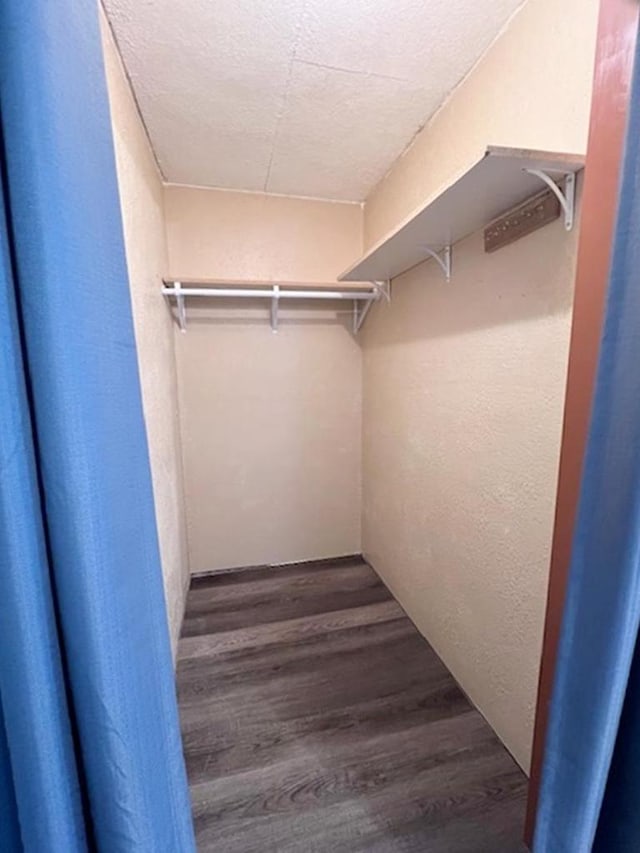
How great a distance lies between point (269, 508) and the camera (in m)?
2.70

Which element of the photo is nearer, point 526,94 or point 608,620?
point 608,620

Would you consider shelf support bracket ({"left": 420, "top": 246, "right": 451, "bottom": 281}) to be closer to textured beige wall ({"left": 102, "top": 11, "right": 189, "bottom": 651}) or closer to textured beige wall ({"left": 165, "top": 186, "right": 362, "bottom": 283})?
textured beige wall ({"left": 165, "top": 186, "right": 362, "bottom": 283})

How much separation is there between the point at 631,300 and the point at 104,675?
0.96m

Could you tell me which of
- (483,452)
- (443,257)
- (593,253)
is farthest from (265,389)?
(593,253)

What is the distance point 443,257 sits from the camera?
167cm

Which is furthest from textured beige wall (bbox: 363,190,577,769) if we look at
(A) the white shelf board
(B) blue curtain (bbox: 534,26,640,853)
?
(B) blue curtain (bbox: 534,26,640,853)

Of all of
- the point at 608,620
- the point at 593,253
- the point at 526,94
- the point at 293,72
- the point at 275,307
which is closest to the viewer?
the point at 608,620

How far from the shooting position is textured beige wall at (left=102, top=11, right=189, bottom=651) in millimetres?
1321

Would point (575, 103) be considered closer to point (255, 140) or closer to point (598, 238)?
point (598, 238)

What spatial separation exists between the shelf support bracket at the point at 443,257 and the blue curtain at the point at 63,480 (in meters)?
1.35

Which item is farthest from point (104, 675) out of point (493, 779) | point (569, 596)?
point (493, 779)

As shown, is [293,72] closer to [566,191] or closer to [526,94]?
[526,94]

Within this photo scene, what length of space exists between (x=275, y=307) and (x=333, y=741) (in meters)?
2.13

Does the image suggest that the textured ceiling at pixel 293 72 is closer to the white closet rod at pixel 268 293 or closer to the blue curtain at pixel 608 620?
the white closet rod at pixel 268 293
